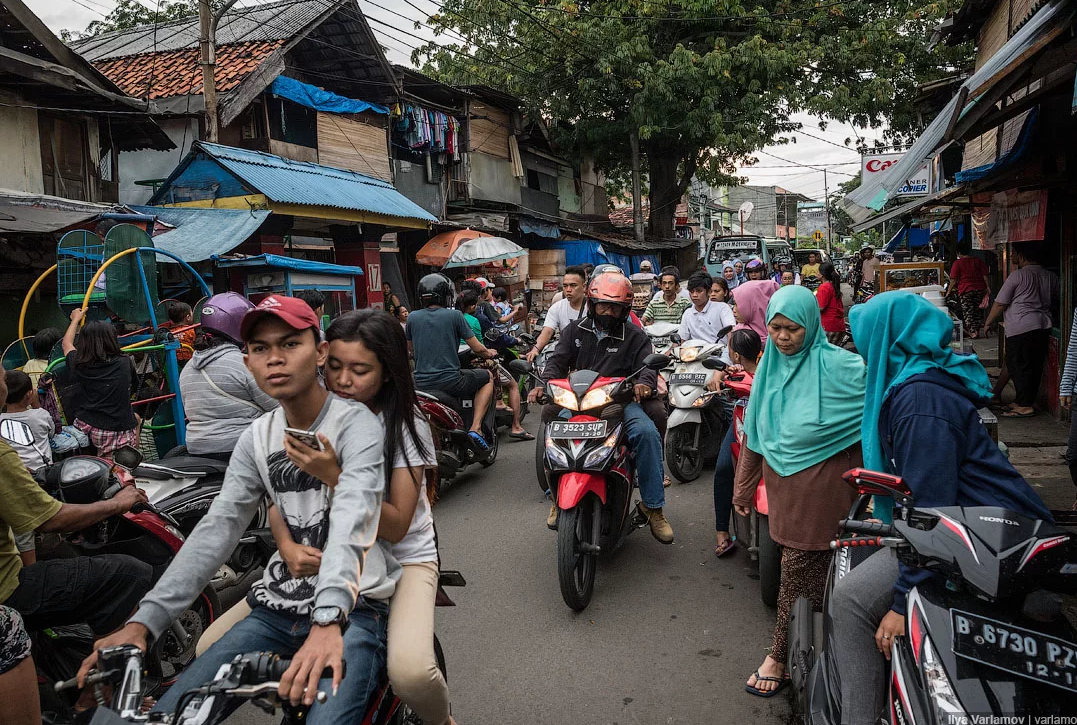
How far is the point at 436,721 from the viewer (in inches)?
90.7

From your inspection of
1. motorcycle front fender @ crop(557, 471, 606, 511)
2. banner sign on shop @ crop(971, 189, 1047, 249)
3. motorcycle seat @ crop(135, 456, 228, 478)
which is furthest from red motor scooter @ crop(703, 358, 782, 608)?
banner sign on shop @ crop(971, 189, 1047, 249)

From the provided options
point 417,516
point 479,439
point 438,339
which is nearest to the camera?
point 417,516

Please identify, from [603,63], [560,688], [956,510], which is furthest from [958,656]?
[603,63]

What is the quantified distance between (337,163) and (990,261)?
532 inches

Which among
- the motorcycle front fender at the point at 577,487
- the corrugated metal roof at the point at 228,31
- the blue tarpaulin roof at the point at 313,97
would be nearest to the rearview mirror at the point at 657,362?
the motorcycle front fender at the point at 577,487

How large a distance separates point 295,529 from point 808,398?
7.32 feet

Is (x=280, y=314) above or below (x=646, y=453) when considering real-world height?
above

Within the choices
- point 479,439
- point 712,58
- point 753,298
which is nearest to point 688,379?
point 753,298

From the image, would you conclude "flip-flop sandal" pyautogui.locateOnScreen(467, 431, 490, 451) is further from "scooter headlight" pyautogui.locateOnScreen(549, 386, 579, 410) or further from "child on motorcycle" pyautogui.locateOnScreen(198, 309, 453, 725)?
"child on motorcycle" pyautogui.locateOnScreen(198, 309, 453, 725)

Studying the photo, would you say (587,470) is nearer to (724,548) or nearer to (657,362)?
(657,362)

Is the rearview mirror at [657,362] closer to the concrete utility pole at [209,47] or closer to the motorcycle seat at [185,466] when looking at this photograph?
the motorcycle seat at [185,466]

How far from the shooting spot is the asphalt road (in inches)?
132

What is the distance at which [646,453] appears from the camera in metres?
4.79

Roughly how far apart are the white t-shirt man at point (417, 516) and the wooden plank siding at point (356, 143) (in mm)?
14477
